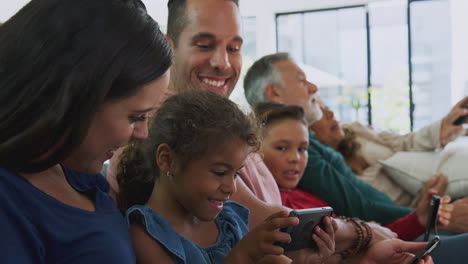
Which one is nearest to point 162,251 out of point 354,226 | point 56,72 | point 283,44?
point 56,72

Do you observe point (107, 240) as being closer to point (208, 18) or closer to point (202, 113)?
point (202, 113)

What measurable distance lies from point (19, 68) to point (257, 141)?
25.2 inches

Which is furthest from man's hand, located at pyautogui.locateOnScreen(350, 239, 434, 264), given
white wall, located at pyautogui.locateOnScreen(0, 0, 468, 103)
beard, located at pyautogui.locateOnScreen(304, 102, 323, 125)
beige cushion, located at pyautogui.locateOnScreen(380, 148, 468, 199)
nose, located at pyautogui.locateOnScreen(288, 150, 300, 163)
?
white wall, located at pyautogui.locateOnScreen(0, 0, 468, 103)

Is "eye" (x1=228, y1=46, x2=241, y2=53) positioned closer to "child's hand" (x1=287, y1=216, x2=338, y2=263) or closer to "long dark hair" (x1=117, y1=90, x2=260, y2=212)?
"long dark hair" (x1=117, y1=90, x2=260, y2=212)

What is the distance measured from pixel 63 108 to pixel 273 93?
1.95 meters

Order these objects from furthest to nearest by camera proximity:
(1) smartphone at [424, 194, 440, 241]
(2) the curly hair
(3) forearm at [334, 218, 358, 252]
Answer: (2) the curly hair, (1) smartphone at [424, 194, 440, 241], (3) forearm at [334, 218, 358, 252]

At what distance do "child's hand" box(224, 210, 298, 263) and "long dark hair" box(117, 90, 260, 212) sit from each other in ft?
0.75

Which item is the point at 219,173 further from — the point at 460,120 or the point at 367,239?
the point at 460,120

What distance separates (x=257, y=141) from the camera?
1295 mm

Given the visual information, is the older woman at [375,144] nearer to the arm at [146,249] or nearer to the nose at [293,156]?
the nose at [293,156]

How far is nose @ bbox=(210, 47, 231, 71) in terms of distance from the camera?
169 centimetres

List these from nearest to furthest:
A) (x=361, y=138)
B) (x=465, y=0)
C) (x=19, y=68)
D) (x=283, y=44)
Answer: (x=19, y=68) < (x=361, y=138) < (x=465, y=0) < (x=283, y=44)

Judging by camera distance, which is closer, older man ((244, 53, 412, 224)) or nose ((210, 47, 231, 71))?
nose ((210, 47, 231, 71))

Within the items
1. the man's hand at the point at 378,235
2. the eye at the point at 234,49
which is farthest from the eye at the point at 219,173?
the man's hand at the point at 378,235
